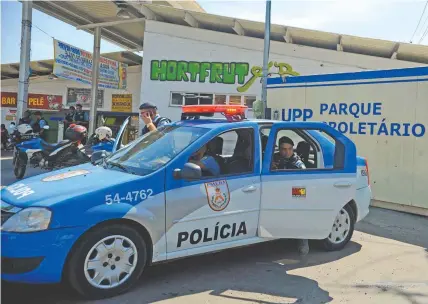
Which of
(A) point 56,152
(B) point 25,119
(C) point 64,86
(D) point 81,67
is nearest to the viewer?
(A) point 56,152

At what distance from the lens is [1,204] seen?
3.48 meters

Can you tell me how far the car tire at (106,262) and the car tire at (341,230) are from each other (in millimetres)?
2418

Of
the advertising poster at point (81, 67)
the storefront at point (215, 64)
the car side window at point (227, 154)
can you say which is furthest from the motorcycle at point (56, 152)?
the storefront at point (215, 64)

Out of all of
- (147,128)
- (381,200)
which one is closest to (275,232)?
(147,128)

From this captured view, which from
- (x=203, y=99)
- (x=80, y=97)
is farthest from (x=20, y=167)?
(x=80, y=97)

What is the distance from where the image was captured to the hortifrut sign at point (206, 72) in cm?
1401

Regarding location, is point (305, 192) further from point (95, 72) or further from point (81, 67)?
point (95, 72)

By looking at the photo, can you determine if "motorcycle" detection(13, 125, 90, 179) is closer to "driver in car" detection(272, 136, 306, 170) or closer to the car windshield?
the car windshield

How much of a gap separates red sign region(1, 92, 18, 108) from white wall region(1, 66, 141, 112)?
0.26m

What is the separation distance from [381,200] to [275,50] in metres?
7.54

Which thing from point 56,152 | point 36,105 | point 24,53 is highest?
point 24,53

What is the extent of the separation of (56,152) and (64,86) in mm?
15297

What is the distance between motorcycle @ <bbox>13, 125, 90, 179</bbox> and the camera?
828cm

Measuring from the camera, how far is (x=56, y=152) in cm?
842
